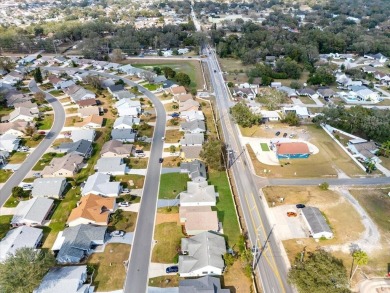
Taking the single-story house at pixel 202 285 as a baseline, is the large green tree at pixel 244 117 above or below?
below

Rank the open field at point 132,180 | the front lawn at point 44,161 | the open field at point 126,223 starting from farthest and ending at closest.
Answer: the front lawn at point 44,161
the open field at point 132,180
the open field at point 126,223

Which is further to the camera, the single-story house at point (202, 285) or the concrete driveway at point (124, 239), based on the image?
the concrete driveway at point (124, 239)

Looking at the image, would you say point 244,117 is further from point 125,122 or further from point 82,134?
point 82,134

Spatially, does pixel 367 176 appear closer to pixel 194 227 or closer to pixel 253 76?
pixel 194 227

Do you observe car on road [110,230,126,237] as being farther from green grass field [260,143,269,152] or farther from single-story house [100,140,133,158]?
green grass field [260,143,269,152]

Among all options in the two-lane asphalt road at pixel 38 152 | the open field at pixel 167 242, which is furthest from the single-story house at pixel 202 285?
the two-lane asphalt road at pixel 38 152

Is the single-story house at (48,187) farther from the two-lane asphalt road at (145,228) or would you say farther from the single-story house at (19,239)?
the two-lane asphalt road at (145,228)
